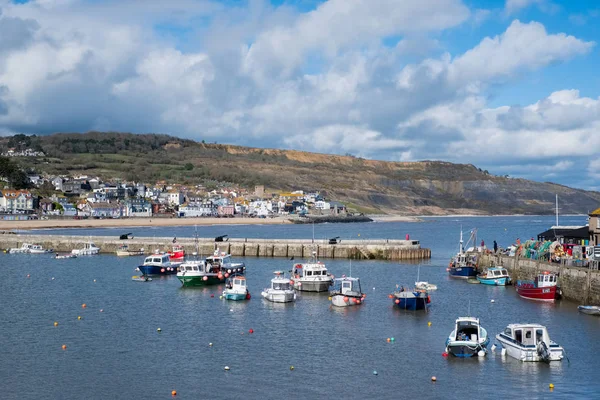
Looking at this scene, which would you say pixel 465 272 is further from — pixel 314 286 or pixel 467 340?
pixel 467 340

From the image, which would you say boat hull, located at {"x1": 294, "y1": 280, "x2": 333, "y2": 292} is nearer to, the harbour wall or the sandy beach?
the harbour wall

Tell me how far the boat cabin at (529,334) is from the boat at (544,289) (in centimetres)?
1655

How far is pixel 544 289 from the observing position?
4756cm

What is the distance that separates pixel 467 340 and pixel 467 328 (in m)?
0.95

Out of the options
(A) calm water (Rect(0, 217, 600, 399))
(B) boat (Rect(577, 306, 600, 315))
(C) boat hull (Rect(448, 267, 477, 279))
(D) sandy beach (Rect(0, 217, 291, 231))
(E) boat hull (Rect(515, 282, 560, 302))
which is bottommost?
(A) calm water (Rect(0, 217, 600, 399))

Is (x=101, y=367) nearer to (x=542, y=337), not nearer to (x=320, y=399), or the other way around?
(x=320, y=399)

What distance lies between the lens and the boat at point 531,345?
31078 millimetres

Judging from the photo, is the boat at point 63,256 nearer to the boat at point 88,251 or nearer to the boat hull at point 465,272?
the boat at point 88,251

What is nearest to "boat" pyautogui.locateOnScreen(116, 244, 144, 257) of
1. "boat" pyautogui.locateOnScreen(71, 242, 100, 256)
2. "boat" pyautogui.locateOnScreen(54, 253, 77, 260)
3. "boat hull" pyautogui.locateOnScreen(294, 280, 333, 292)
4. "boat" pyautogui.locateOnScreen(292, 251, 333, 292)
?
"boat" pyautogui.locateOnScreen(71, 242, 100, 256)

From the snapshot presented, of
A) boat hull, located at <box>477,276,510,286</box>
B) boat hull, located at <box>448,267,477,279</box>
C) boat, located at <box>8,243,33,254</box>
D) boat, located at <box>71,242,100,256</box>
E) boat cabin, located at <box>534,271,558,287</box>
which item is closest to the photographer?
boat cabin, located at <box>534,271,558,287</box>

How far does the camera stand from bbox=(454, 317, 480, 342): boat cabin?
32906 millimetres

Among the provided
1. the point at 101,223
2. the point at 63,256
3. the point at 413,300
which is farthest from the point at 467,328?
the point at 101,223

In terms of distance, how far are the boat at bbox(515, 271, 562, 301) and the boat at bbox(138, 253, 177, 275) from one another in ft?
104

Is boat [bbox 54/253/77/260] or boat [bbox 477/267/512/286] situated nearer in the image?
boat [bbox 477/267/512/286]
